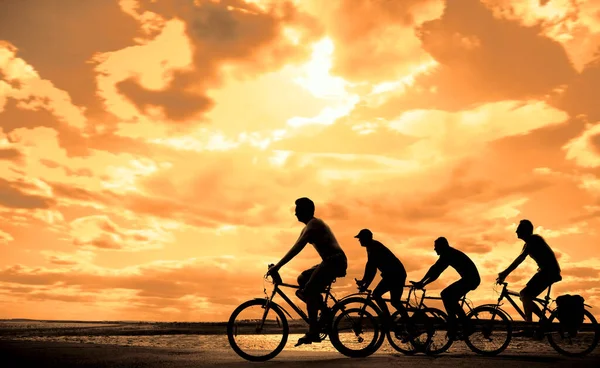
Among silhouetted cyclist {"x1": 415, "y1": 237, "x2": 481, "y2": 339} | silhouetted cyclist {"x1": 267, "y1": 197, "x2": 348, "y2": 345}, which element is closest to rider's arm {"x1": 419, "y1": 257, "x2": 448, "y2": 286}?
silhouetted cyclist {"x1": 415, "y1": 237, "x2": 481, "y2": 339}

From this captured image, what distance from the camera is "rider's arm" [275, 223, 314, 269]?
10961mm

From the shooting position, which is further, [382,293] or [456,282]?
[456,282]

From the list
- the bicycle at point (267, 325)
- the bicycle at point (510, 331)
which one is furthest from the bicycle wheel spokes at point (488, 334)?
the bicycle at point (267, 325)

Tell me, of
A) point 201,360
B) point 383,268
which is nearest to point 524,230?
point 383,268

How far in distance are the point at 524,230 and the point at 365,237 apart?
145 inches

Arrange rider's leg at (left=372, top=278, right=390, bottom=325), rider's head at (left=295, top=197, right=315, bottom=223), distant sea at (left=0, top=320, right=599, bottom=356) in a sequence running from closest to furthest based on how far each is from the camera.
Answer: rider's head at (left=295, top=197, right=315, bottom=223), rider's leg at (left=372, top=278, right=390, bottom=325), distant sea at (left=0, top=320, right=599, bottom=356)

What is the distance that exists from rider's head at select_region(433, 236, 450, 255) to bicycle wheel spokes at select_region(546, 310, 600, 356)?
292cm

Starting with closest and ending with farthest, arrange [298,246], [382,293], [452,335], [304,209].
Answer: [298,246]
[304,209]
[382,293]
[452,335]

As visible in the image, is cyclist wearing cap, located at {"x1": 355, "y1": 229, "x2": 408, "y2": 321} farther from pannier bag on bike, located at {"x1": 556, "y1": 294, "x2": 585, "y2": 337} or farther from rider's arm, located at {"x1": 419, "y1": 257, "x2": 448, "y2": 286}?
pannier bag on bike, located at {"x1": 556, "y1": 294, "x2": 585, "y2": 337}

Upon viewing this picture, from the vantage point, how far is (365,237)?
1269cm

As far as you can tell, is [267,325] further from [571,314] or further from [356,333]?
[571,314]

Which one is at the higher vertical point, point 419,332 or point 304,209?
point 304,209

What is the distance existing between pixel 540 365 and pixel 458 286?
A: 9.96 ft

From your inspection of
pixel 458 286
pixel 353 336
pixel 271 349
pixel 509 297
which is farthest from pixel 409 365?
pixel 509 297
